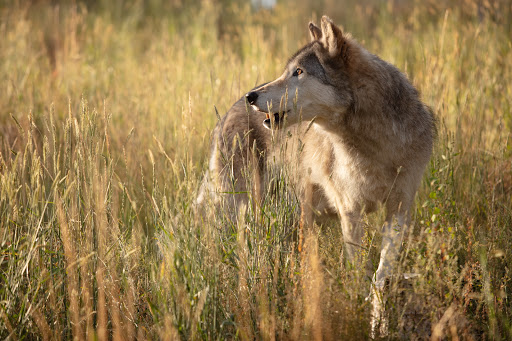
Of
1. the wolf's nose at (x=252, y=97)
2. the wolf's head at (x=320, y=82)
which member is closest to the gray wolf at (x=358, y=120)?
the wolf's head at (x=320, y=82)

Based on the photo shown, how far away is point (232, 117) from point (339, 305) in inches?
85.1

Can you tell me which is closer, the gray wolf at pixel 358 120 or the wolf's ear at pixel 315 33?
the gray wolf at pixel 358 120

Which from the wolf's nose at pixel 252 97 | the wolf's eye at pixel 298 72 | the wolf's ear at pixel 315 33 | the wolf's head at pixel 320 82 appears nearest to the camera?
the wolf's nose at pixel 252 97

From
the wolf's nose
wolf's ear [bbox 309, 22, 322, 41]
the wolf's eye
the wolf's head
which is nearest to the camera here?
Result: the wolf's nose

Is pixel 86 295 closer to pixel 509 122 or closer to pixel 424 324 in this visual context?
pixel 424 324

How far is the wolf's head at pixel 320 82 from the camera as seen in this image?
318 centimetres

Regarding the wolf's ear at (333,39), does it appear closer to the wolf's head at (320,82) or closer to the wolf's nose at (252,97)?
the wolf's head at (320,82)

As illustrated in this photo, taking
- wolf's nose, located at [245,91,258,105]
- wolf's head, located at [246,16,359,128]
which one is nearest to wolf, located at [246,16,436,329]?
wolf's head, located at [246,16,359,128]

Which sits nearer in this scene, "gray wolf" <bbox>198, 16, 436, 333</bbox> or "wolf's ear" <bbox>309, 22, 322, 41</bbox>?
"gray wolf" <bbox>198, 16, 436, 333</bbox>

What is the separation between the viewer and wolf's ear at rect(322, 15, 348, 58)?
325 centimetres

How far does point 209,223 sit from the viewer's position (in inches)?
90.9

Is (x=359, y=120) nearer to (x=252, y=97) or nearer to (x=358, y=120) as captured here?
(x=358, y=120)

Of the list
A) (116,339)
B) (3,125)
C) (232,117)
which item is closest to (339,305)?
(116,339)

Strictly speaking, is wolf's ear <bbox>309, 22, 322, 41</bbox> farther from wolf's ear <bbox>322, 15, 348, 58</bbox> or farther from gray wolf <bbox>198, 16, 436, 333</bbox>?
wolf's ear <bbox>322, 15, 348, 58</bbox>
